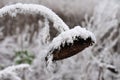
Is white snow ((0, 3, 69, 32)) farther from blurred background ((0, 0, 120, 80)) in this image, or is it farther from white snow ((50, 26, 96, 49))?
blurred background ((0, 0, 120, 80))

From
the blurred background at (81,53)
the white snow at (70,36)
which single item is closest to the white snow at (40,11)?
the white snow at (70,36)

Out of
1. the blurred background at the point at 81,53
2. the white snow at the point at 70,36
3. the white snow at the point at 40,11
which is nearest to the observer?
the white snow at the point at 70,36

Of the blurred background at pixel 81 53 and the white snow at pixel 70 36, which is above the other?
the blurred background at pixel 81 53

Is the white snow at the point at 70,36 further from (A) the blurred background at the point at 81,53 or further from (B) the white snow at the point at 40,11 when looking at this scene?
(A) the blurred background at the point at 81,53

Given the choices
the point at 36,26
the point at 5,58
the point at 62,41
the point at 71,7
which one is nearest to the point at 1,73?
the point at 62,41

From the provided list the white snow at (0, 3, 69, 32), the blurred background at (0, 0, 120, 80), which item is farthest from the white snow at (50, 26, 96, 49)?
the blurred background at (0, 0, 120, 80)

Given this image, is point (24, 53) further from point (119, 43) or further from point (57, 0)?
point (57, 0)

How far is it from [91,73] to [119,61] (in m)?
0.49

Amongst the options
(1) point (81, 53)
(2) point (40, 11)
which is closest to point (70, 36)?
(2) point (40, 11)

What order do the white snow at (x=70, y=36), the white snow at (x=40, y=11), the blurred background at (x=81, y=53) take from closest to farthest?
the white snow at (x=70, y=36) → the white snow at (x=40, y=11) → the blurred background at (x=81, y=53)

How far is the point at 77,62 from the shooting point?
4.39 metres

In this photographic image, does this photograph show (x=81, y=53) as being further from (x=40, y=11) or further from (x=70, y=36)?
(x=70, y=36)

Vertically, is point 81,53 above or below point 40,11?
above

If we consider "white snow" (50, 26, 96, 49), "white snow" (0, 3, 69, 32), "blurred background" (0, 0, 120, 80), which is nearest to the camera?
"white snow" (50, 26, 96, 49)
